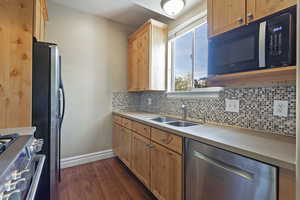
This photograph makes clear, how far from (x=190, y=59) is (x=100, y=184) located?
2239 mm

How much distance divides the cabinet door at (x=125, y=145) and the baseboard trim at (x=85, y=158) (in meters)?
0.50

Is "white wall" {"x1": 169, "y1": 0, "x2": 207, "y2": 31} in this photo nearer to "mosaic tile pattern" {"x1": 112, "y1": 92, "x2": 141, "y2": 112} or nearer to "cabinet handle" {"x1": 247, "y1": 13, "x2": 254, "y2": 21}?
"cabinet handle" {"x1": 247, "y1": 13, "x2": 254, "y2": 21}

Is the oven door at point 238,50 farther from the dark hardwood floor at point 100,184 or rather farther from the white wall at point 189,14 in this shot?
the dark hardwood floor at point 100,184

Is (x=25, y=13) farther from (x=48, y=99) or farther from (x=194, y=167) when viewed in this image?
(x=194, y=167)

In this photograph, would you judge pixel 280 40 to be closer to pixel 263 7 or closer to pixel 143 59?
pixel 263 7

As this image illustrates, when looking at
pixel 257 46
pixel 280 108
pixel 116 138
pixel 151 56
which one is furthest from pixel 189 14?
pixel 116 138

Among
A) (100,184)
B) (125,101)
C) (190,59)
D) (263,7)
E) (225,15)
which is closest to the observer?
(263,7)

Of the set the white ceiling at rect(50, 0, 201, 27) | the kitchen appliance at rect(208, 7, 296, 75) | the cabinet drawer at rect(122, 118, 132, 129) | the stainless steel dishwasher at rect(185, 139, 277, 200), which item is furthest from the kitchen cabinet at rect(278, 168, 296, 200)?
A: the white ceiling at rect(50, 0, 201, 27)

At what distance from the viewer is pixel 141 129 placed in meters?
1.93

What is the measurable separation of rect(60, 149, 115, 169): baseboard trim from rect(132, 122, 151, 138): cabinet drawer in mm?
1219

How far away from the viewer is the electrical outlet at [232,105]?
149 cm

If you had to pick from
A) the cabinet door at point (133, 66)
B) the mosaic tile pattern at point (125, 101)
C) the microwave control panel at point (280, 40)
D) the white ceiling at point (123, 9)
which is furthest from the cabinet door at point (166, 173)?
the white ceiling at point (123, 9)

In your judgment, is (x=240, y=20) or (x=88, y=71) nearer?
(x=240, y=20)

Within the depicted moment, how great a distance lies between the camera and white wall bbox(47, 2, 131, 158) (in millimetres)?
2564
